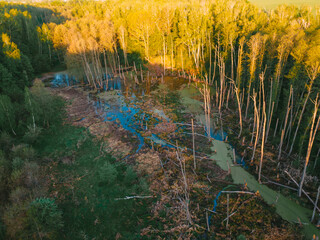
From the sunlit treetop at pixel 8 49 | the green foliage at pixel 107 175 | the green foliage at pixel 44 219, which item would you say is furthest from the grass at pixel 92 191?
the sunlit treetop at pixel 8 49

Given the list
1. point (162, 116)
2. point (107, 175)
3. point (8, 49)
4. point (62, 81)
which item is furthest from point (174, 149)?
point (62, 81)

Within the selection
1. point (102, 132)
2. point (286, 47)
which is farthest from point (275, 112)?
point (102, 132)

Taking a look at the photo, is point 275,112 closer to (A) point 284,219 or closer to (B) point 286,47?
(B) point 286,47

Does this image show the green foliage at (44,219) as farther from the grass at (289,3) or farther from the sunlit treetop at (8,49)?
the grass at (289,3)

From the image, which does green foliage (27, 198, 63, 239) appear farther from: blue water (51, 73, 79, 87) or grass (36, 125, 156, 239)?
blue water (51, 73, 79, 87)

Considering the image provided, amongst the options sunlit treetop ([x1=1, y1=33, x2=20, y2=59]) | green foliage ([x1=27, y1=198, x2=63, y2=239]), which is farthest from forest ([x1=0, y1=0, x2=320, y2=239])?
sunlit treetop ([x1=1, y1=33, x2=20, y2=59])

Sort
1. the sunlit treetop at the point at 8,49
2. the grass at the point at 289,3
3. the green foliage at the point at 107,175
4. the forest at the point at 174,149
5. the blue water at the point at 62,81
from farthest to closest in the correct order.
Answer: the grass at the point at 289,3
the blue water at the point at 62,81
the sunlit treetop at the point at 8,49
the green foliage at the point at 107,175
the forest at the point at 174,149
